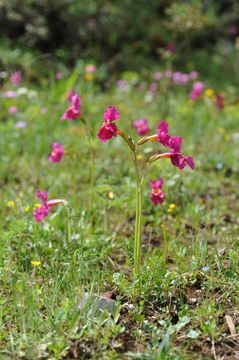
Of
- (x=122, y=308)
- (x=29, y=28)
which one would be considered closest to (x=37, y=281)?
(x=122, y=308)

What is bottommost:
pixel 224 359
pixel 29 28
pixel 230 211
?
pixel 224 359

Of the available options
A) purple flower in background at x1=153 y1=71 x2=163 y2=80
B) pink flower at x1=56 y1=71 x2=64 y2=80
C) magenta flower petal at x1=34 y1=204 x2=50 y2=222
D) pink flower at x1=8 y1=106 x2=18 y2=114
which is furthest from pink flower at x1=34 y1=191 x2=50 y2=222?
purple flower in background at x1=153 y1=71 x2=163 y2=80

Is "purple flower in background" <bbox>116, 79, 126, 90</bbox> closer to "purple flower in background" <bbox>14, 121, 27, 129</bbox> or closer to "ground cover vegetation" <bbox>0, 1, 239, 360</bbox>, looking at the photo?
"ground cover vegetation" <bbox>0, 1, 239, 360</bbox>

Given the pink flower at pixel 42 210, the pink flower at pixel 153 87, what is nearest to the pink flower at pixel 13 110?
the pink flower at pixel 153 87

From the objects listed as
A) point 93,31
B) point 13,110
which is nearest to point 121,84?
point 93,31

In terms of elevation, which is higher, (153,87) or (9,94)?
(153,87)

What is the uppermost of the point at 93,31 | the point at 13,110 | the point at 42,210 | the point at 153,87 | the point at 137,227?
the point at 93,31

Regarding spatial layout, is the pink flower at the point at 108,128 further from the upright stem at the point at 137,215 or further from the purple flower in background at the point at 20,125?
the purple flower in background at the point at 20,125

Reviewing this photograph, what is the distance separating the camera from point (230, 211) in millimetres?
3502

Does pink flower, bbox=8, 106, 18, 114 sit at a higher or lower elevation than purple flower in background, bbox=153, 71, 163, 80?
lower

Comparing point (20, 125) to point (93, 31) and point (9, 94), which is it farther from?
point (93, 31)

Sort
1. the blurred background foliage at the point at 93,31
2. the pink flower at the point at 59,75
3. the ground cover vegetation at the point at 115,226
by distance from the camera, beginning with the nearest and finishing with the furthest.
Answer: the ground cover vegetation at the point at 115,226, the pink flower at the point at 59,75, the blurred background foliage at the point at 93,31

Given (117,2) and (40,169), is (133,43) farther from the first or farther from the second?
(40,169)

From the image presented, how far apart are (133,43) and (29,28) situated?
1.22m
